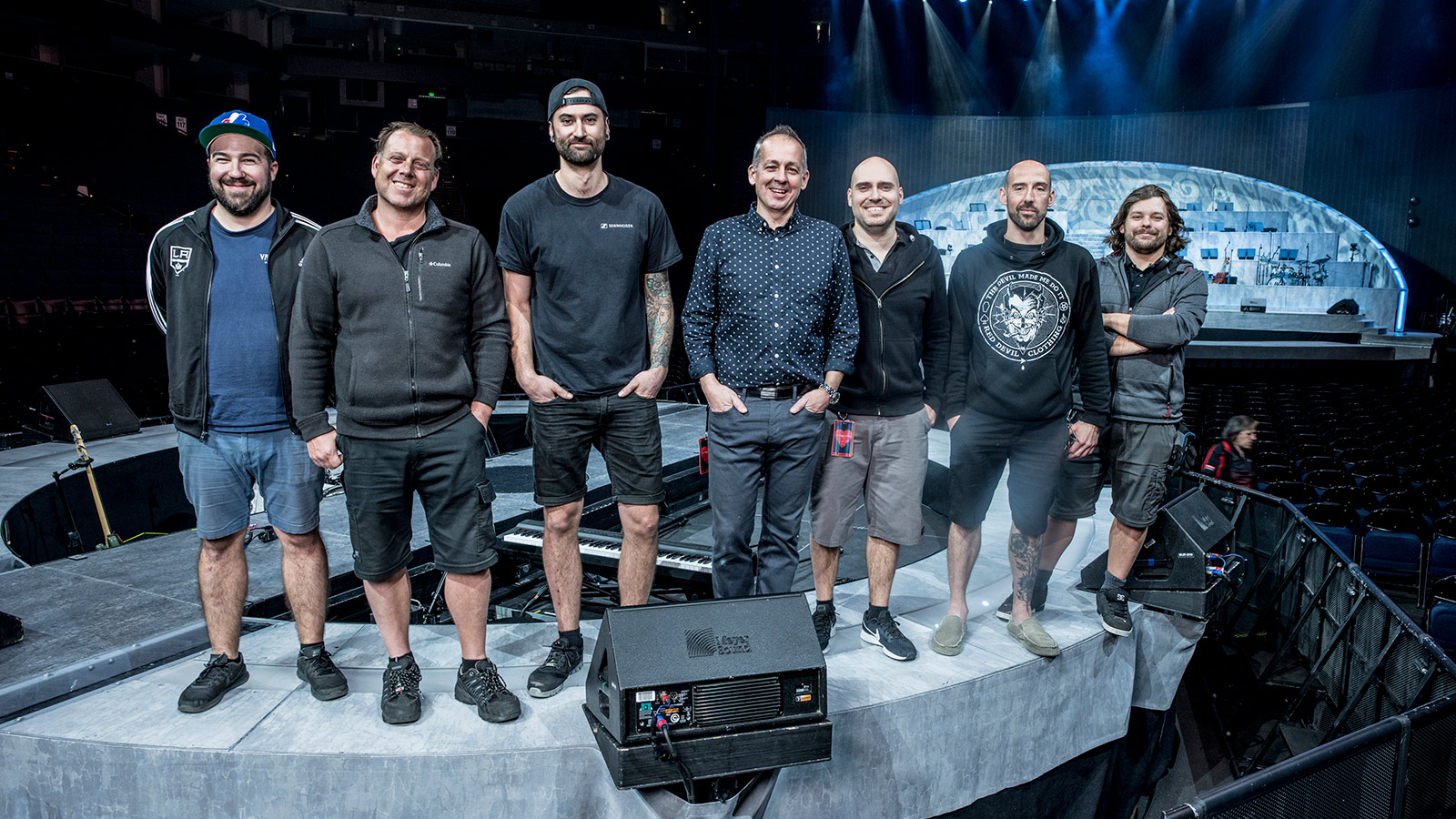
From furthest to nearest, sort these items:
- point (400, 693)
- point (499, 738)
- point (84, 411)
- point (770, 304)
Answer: point (84, 411) < point (770, 304) < point (400, 693) < point (499, 738)

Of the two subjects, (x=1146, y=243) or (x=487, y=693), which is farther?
(x=1146, y=243)

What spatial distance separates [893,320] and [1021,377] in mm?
493

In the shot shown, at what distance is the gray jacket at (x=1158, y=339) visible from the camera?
3.06 m

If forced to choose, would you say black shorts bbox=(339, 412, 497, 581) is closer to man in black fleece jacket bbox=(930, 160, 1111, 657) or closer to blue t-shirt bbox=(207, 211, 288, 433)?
blue t-shirt bbox=(207, 211, 288, 433)

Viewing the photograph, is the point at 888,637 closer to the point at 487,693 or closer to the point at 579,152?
the point at 487,693

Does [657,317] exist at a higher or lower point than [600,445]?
higher

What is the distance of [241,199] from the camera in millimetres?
2531

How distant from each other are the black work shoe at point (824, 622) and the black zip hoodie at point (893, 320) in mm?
733

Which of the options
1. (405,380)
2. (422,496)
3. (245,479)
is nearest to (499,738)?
(422,496)

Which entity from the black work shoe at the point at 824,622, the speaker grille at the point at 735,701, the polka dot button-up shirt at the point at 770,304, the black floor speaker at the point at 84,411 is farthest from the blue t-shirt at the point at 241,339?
the black floor speaker at the point at 84,411

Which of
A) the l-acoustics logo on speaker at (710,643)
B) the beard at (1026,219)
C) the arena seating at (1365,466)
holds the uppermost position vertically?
the beard at (1026,219)

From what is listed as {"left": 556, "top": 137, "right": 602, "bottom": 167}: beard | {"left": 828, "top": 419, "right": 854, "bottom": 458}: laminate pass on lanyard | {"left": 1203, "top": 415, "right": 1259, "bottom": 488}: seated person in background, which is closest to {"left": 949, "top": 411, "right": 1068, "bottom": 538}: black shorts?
{"left": 828, "top": 419, "right": 854, "bottom": 458}: laminate pass on lanyard

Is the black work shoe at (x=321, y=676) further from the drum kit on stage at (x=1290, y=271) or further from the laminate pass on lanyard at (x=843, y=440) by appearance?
the drum kit on stage at (x=1290, y=271)

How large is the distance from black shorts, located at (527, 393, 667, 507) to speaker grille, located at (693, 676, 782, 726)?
78 centimetres
